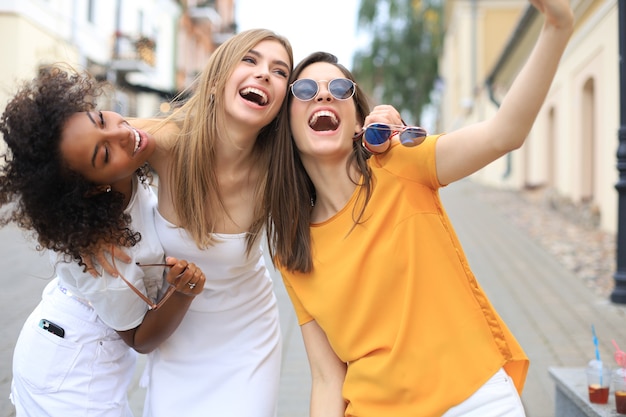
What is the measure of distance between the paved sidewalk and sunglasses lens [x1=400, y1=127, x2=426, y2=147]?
167 centimetres

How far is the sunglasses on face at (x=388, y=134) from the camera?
221 cm

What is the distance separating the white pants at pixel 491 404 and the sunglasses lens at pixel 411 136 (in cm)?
81

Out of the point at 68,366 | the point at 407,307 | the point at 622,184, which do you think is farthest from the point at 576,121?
the point at 68,366

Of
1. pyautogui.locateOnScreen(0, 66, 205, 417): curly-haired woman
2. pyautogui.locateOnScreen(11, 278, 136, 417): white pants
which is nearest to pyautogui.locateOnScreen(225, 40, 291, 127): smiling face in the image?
pyautogui.locateOnScreen(0, 66, 205, 417): curly-haired woman

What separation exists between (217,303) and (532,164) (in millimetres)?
17014

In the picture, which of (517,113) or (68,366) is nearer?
(517,113)

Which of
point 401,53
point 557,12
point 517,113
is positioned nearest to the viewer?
point 557,12

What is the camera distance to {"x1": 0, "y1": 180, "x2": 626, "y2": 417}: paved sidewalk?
477 cm

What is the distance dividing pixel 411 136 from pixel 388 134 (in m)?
0.11

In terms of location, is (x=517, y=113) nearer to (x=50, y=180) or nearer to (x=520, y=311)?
(x=50, y=180)

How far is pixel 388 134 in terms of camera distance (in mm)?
2287

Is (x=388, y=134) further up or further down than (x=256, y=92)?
further down

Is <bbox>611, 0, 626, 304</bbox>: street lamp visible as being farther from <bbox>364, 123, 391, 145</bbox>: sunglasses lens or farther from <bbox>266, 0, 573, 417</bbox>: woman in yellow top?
<bbox>364, 123, 391, 145</bbox>: sunglasses lens

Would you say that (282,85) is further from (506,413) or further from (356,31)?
(356,31)
